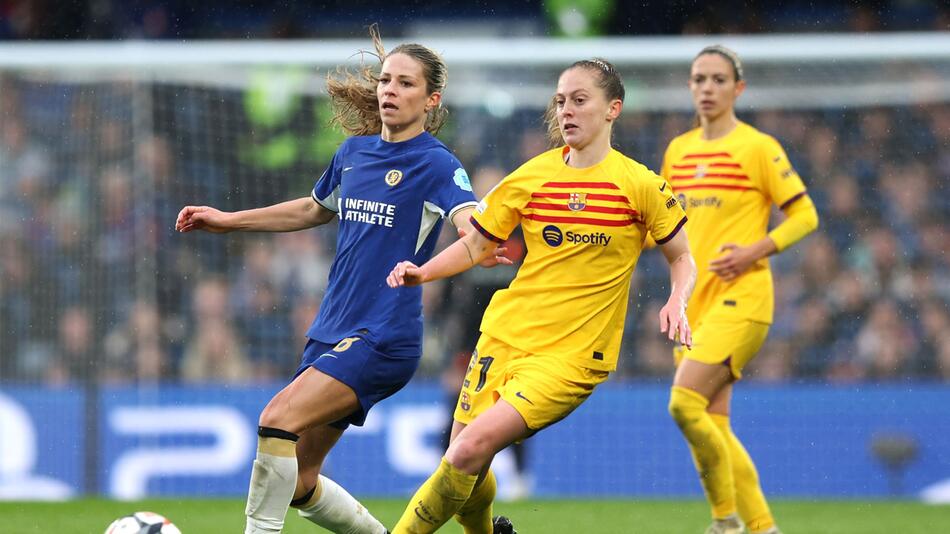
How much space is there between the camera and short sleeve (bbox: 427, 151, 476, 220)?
18.2 ft

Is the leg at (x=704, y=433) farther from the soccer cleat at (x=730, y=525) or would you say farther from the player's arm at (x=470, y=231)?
the player's arm at (x=470, y=231)

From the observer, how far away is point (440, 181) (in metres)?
5.59

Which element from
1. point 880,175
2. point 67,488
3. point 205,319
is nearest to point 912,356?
point 880,175

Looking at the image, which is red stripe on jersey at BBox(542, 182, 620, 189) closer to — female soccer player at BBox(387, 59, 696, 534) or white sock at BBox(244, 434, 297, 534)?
female soccer player at BBox(387, 59, 696, 534)

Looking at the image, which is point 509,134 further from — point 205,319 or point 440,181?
point 440,181

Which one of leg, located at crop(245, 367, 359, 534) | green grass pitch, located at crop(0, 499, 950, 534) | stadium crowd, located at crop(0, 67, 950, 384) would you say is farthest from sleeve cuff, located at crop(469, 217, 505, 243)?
stadium crowd, located at crop(0, 67, 950, 384)

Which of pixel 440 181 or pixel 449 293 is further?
pixel 449 293

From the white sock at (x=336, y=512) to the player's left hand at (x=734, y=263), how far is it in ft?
6.94

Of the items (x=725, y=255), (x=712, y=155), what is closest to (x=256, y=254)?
(x=712, y=155)

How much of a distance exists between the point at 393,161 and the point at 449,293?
5314mm

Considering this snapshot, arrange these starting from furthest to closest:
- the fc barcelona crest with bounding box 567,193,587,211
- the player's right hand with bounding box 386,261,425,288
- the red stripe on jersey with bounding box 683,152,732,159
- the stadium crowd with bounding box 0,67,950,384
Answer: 1. the stadium crowd with bounding box 0,67,950,384
2. the red stripe on jersey with bounding box 683,152,732,159
3. the fc barcelona crest with bounding box 567,193,587,211
4. the player's right hand with bounding box 386,261,425,288

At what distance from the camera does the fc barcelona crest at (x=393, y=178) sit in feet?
18.3

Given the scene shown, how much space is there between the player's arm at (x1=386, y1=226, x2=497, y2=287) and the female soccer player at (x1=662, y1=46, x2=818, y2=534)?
5.65ft

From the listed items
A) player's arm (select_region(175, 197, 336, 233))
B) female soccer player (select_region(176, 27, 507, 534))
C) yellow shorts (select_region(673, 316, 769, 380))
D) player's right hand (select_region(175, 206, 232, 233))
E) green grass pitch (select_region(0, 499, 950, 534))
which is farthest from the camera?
green grass pitch (select_region(0, 499, 950, 534))
